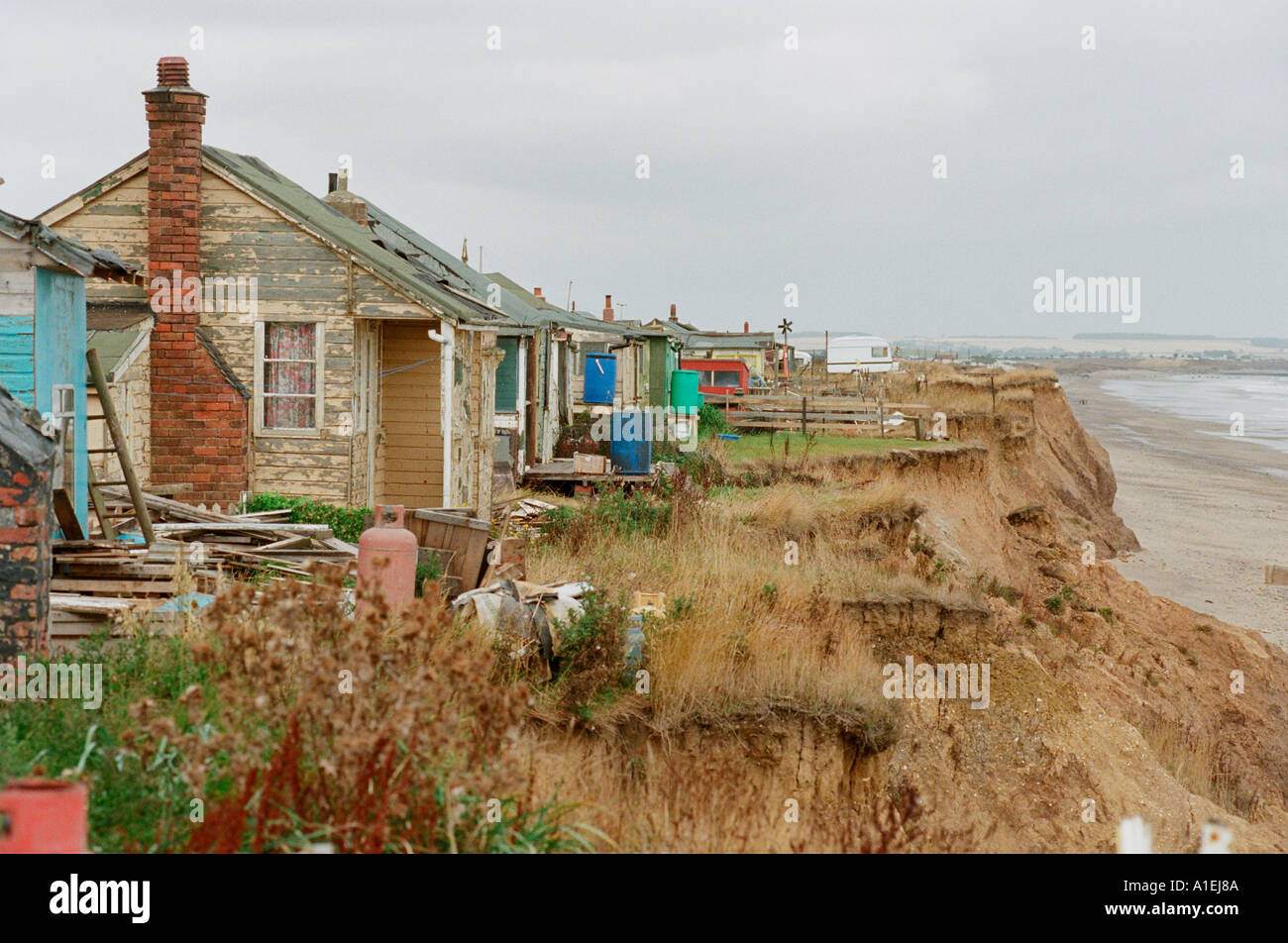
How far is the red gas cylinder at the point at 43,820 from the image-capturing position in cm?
357

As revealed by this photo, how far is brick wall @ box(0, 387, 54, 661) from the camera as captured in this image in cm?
761

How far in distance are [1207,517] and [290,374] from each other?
33.6 meters

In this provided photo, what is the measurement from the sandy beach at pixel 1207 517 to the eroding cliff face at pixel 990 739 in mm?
3812

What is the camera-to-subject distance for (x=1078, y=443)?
136 feet

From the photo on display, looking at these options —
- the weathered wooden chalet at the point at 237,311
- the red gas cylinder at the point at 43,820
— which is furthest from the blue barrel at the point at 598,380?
the red gas cylinder at the point at 43,820

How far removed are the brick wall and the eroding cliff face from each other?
3.26 meters

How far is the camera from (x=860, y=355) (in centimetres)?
6284

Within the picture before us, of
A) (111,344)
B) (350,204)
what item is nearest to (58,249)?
(111,344)

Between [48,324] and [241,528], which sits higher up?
[48,324]

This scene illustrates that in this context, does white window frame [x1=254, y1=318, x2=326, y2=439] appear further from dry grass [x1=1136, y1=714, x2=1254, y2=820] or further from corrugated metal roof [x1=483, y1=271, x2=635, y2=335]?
dry grass [x1=1136, y1=714, x2=1254, y2=820]

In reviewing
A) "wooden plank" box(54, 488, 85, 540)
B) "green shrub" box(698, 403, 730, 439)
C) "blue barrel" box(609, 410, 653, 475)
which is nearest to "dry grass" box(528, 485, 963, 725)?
"blue barrel" box(609, 410, 653, 475)

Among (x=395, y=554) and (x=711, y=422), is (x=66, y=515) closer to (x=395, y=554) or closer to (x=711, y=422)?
(x=395, y=554)
